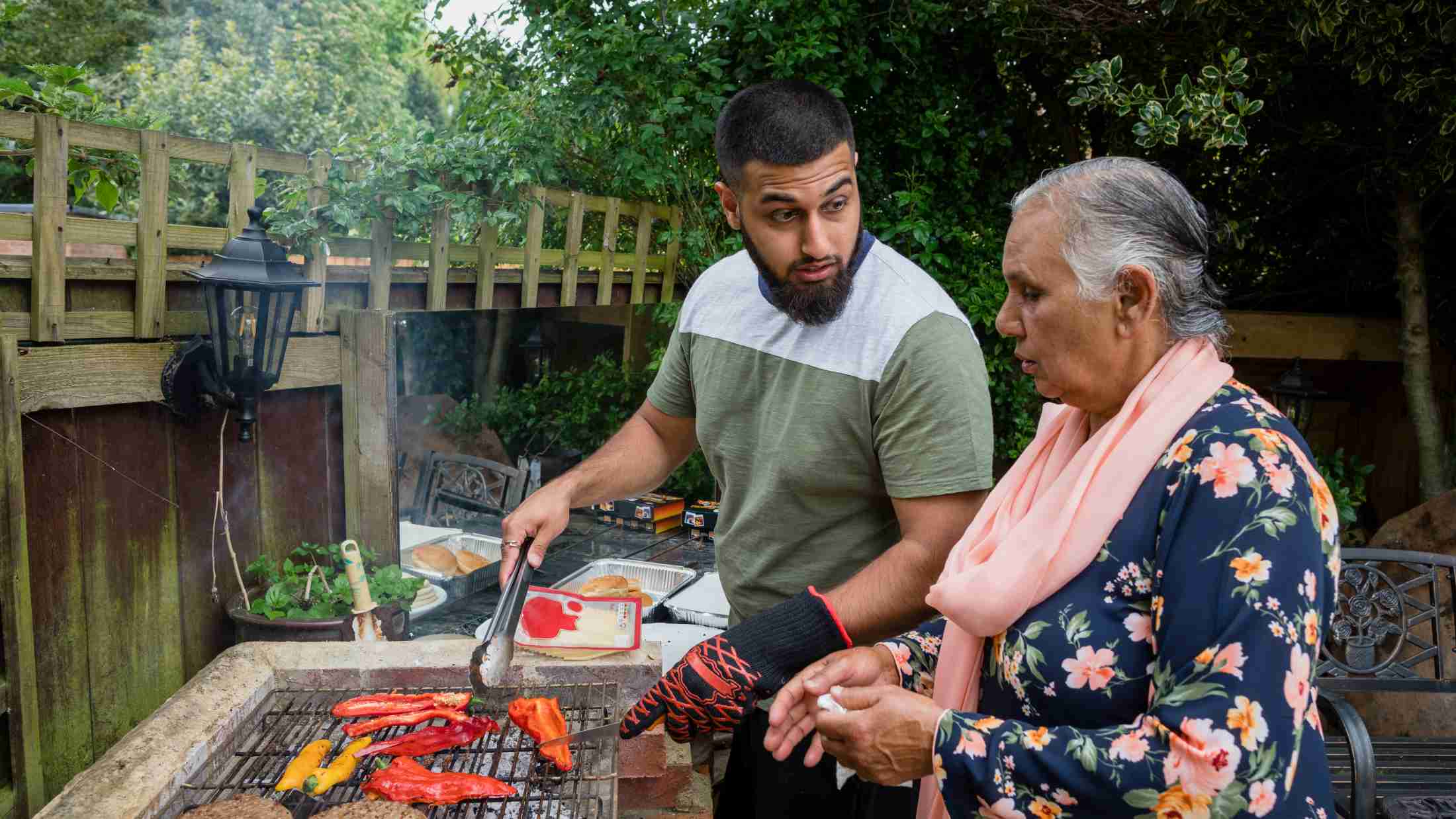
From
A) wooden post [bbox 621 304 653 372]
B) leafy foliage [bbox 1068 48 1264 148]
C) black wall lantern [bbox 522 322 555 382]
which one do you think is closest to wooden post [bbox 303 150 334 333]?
leafy foliage [bbox 1068 48 1264 148]

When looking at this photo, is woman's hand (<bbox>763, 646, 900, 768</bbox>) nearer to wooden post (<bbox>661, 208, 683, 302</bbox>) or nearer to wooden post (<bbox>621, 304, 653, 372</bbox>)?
wooden post (<bbox>661, 208, 683, 302</bbox>)

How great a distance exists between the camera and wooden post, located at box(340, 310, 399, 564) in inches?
169

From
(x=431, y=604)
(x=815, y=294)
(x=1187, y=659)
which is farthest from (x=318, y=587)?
(x=1187, y=659)

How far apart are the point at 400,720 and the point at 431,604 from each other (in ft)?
6.12

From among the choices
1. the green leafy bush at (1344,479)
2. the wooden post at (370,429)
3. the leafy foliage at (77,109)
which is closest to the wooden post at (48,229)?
the leafy foliage at (77,109)

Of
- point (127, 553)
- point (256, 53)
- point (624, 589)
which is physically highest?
point (256, 53)

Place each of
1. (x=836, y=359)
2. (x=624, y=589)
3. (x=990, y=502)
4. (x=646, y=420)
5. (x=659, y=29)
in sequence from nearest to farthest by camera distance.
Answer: (x=990, y=502)
(x=836, y=359)
(x=646, y=420)
(x=624, y=589)
(x=659, y=29)

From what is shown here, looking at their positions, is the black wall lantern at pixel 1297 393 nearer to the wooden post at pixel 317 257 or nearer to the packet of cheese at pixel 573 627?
the packet of cheese at pixel 573 627

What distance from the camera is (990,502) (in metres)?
1.95

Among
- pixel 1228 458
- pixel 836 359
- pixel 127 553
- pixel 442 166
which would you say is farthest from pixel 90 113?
pixel 1228 458

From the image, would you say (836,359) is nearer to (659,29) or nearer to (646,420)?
(646,420)

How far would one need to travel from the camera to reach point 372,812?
204 centimetres

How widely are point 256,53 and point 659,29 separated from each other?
1601 cm

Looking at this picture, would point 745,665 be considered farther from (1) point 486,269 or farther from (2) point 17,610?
(1) point 486,269
